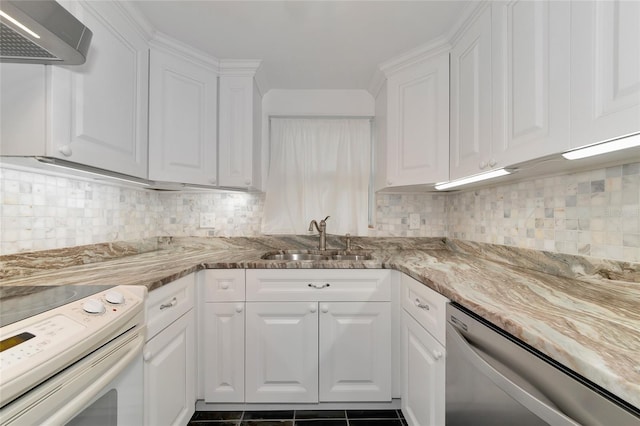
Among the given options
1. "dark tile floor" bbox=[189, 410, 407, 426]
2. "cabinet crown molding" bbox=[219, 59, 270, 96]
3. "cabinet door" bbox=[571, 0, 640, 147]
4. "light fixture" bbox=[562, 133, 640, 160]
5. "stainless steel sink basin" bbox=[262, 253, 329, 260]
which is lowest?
"dark tile floor" bbox=[189, 410, 407, 426]

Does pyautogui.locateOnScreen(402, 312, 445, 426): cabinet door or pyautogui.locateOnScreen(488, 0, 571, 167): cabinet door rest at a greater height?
pyautogui.locateOnScreen(488, 0, 571, 167): cabinet door

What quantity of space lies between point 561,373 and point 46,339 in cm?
113

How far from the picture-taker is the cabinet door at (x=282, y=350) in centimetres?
154

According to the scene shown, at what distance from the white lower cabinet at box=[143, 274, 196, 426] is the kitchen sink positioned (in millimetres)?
744

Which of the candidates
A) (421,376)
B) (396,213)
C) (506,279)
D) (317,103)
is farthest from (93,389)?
(317,103)

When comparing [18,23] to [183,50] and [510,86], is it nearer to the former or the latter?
[183,50]

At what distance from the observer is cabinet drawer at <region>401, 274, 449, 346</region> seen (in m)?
1.06

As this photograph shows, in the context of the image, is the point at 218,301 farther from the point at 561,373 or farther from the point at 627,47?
the point at 627,47

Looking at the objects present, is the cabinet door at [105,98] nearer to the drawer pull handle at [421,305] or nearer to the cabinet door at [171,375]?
the cabinet door at [171,375]

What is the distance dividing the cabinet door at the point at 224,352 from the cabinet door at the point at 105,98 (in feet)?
2.98

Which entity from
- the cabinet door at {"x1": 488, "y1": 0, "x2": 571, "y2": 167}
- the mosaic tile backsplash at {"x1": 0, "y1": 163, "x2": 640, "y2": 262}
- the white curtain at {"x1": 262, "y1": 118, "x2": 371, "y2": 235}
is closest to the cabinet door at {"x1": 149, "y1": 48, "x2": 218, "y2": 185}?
the mosaic tile backsplash at {"x1": 0, "y1": 163, "x2": 640, "y2": 262}

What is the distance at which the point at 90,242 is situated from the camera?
1.51 m

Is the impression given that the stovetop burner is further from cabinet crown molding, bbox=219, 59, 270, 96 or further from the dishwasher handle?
cabinet crown molding, bbox=219, 59, 270, 96

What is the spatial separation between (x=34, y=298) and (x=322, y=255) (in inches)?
60.9
